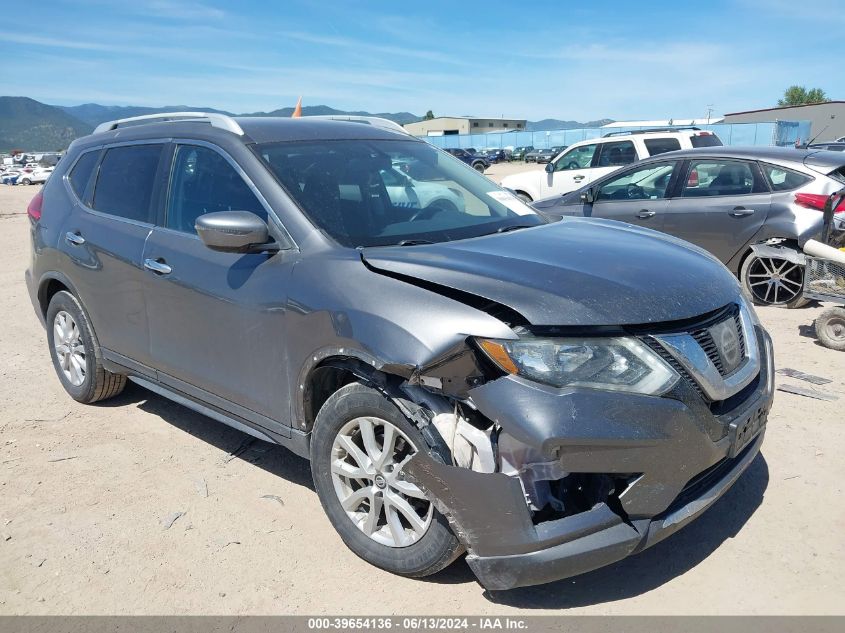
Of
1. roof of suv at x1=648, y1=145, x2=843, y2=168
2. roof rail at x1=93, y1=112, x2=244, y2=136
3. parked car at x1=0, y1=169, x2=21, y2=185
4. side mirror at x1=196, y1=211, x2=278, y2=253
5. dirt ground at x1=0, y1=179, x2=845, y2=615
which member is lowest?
parked car at x1=0, y1=169, x2=21, y2=185

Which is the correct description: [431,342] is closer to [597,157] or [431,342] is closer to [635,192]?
[635,192]

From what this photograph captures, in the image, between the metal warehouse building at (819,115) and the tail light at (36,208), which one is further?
the metal warehouse building at (819,115)

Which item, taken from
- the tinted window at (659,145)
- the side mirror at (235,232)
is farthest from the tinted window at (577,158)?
the side mirror at (235,232)

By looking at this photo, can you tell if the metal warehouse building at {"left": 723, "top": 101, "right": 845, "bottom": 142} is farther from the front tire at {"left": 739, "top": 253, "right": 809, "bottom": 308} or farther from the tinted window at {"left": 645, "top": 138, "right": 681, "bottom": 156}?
the front tire at {"left": 739, "top": 253, "right": 809, "bottom": 308}

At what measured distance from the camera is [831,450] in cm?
387

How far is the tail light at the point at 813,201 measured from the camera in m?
6.77

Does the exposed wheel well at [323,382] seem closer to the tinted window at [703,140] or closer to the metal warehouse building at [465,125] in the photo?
the tinted window at [703,140]

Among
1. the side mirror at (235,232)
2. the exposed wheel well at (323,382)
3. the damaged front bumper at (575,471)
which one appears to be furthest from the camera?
the side mirror at (235,232)

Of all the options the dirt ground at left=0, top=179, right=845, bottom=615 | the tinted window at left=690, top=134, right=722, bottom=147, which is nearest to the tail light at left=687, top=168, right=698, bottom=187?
the dirt ground at left=0, top=179, right=845, bottom=615

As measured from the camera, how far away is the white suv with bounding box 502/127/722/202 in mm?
12375

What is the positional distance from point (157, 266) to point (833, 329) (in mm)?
5162

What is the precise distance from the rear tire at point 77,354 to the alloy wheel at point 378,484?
237 cm

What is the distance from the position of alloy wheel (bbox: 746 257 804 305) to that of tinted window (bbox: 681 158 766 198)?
32.1 inches

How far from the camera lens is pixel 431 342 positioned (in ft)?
8.39
